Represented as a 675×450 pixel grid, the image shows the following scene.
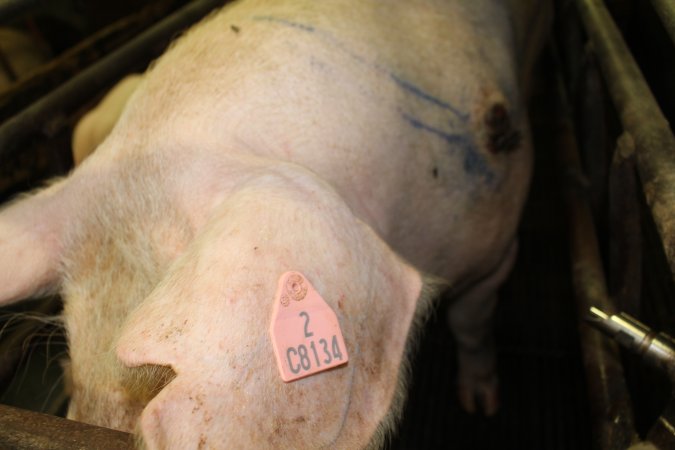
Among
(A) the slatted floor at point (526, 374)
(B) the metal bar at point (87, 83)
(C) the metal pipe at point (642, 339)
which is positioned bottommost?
(A) the slatted floor at point (526, 374)

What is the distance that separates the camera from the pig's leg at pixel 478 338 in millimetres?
2059

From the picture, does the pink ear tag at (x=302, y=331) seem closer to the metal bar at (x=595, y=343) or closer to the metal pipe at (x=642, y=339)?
the metal pipe at (x=642, y=339)

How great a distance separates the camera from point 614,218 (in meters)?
1.40

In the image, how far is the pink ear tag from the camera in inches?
29.5

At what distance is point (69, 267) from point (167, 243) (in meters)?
0.20

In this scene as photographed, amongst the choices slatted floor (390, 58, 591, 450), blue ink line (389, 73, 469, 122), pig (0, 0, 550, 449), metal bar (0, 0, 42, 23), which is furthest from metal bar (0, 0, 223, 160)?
slatted floor (390, 58, 591, 450)

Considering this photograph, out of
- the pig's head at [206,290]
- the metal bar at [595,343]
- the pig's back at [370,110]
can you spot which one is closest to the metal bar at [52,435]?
the pig's head at [206,290]

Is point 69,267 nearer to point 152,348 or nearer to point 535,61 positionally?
point 152,348

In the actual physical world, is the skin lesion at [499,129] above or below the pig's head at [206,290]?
below

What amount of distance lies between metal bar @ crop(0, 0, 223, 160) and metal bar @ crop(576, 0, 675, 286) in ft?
3.97

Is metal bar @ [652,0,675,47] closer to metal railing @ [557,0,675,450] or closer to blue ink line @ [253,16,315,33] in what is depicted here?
metal railing @ [557,0,675,450]

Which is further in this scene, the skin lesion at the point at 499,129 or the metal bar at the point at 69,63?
the metal bar at the point at 69,63

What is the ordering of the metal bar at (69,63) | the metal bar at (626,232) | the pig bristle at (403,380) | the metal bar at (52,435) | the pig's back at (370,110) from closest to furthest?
the metal bar at (52,435) < the pig bristle at (403,380) < the pig's back at (370,110) < the metal bar at (626,232) < the metal bar at (69,63)

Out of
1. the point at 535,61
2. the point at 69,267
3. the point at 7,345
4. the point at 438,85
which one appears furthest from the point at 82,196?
the point at 535,61
